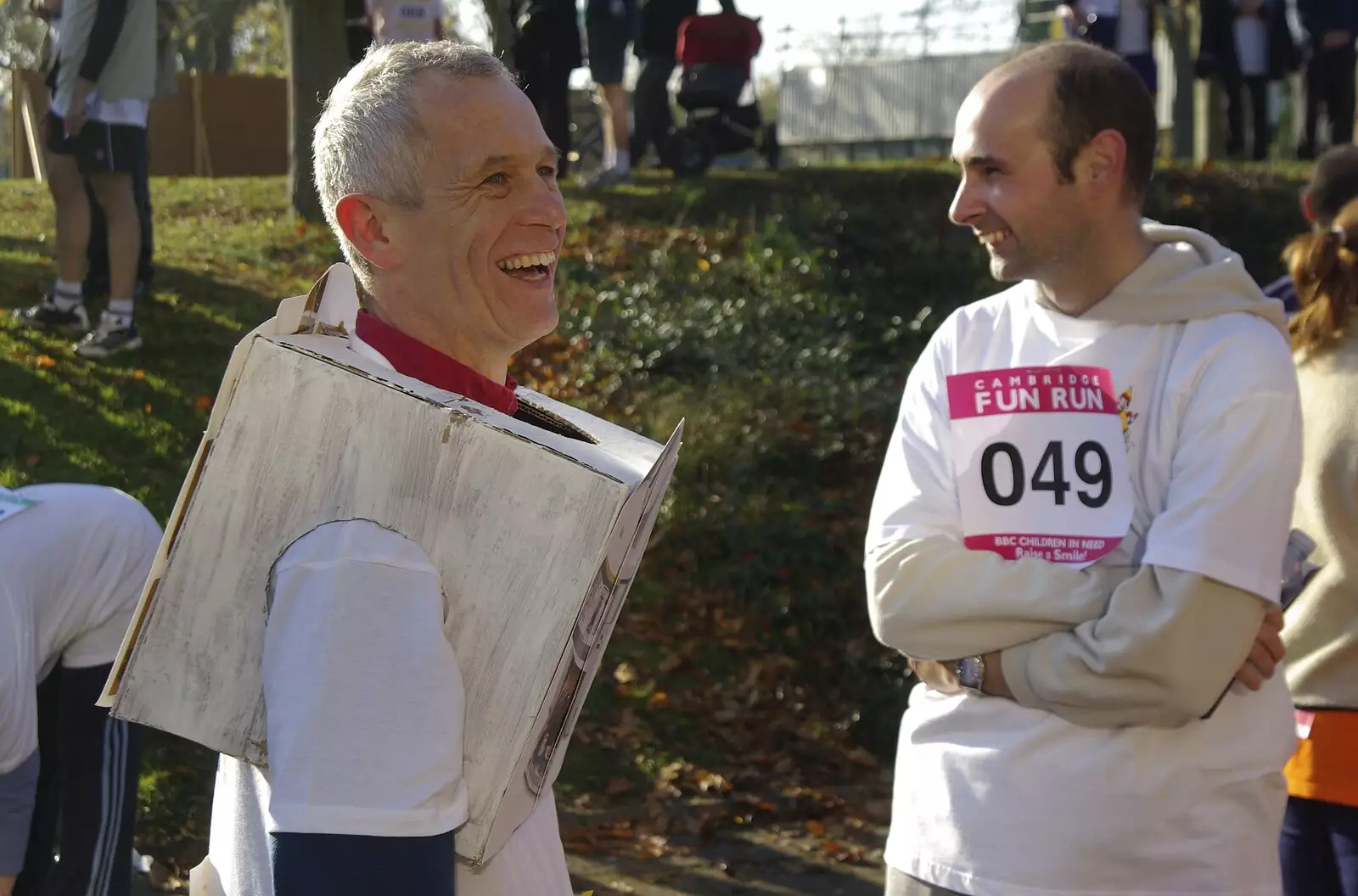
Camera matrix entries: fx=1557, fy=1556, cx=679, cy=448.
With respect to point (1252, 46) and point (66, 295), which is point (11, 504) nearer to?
point (66, 295)

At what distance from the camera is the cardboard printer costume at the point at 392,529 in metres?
1.56

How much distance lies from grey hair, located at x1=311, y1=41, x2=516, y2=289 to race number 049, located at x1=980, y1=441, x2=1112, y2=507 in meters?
1.20

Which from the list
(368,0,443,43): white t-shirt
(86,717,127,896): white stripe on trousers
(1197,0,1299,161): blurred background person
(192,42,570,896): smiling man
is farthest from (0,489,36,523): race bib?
(1197,0,1299,161): blurred background person

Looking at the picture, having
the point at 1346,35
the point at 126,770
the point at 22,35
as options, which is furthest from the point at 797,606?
the point at 22,35

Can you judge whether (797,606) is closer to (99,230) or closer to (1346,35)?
(99,230)

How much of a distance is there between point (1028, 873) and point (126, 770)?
7.08 feet

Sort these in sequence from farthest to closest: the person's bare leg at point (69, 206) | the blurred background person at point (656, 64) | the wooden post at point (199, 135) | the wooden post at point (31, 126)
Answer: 1. the wooden post at point (199, 135)
2. the wooden post at point (31, 126)
3. the blurred background person at point (656, 64)
4. the person's bare leg at point (69, 206)

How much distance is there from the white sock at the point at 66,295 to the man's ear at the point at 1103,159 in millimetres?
6896

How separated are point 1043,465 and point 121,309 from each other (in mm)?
6519

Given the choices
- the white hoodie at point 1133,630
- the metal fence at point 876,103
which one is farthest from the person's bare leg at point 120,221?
the metal fence at point 876,103

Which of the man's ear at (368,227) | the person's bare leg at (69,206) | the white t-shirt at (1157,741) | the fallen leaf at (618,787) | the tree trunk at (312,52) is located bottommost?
the fallen leaf at (618,787)

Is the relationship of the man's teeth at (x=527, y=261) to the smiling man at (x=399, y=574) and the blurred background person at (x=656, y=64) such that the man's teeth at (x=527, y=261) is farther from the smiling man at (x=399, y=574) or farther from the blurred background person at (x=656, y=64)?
the blurred background person at (x=656, y=64)

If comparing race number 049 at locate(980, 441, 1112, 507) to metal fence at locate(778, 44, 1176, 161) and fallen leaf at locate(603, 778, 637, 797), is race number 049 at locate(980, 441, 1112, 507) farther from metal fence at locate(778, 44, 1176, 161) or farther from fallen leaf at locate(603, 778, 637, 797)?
metal fence at locate(778, 44, 1176, 161)

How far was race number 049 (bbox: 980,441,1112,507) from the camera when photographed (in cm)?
263
